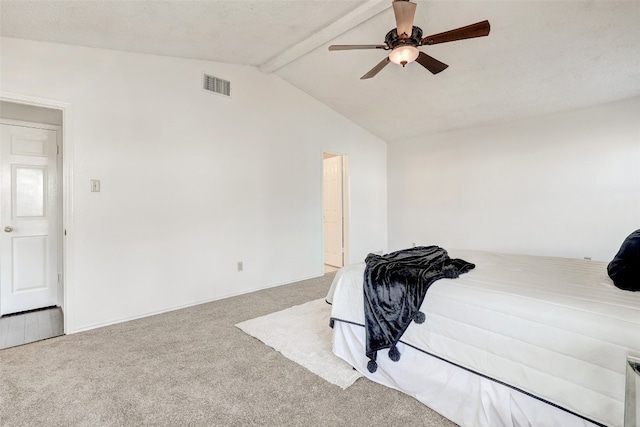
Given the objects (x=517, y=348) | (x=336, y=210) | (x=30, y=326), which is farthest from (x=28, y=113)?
(x=517, y=348)

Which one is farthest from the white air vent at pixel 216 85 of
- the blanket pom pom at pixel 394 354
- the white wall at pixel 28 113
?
the blanket pom pom at pixel 394 354

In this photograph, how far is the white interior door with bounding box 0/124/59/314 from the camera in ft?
10.4

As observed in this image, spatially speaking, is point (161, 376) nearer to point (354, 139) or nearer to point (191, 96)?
point (191, 96)

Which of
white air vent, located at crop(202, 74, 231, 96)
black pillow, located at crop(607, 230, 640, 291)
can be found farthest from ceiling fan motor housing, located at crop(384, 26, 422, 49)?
white air vent, located at crop(202, 74, 231, 96)

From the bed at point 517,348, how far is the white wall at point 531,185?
96.5 inches

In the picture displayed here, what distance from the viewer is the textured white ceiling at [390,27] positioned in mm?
2414

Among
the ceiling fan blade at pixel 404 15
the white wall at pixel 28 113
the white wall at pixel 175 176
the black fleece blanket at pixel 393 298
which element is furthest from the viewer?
the white wall at pixel 28 113

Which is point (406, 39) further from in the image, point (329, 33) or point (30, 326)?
point (30, 326)

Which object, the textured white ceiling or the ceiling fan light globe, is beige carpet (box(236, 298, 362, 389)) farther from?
the textured white ceiling

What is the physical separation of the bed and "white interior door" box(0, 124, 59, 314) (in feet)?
11.9

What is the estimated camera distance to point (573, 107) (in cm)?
385

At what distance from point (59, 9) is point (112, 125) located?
0.98m

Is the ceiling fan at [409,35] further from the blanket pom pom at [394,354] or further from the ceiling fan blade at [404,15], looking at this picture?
the blanket pom pom at [394,354]

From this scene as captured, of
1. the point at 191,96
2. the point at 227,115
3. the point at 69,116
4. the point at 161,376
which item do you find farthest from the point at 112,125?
the point at 161,376
